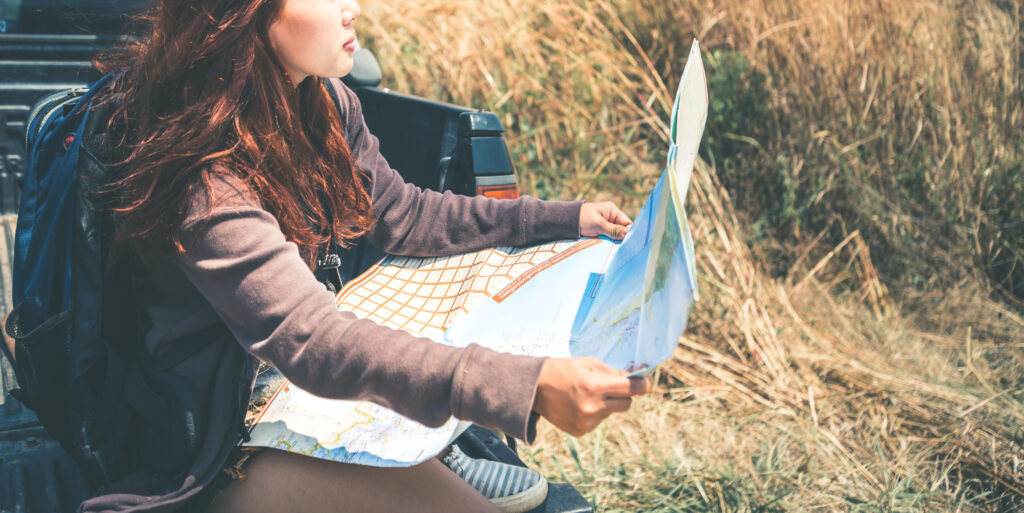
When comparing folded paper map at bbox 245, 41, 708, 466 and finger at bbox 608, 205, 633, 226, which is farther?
finger at bbox 608, 205, 633, 226

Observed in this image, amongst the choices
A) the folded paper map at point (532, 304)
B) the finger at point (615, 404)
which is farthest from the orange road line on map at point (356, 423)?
the finger at point (615, 404)

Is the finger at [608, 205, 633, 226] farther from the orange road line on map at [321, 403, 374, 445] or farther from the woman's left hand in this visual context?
the orange road line on map at [321, 403, 374, 445]

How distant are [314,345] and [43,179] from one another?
24.8 inches

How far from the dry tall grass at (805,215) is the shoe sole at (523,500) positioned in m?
0.94

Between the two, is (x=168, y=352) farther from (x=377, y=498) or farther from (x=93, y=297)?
(x=377, y=498)

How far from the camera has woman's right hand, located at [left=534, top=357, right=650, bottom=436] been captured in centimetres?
95

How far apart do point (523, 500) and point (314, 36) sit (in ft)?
2.92

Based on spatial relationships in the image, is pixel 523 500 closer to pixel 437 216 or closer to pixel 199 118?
pixel 437 216

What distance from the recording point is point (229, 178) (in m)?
1.12

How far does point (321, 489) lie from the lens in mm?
1126

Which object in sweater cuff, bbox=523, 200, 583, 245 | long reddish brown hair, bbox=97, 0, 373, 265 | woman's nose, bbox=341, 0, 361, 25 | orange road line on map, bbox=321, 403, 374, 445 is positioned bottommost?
orange road line on map, bbox=321, 403, 374, 445

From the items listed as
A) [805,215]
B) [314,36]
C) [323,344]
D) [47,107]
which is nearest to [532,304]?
[323,344]

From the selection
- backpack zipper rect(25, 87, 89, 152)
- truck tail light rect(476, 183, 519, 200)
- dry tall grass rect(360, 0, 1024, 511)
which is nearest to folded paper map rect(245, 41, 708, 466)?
truck tail light rect(476, 183, 519, 200)

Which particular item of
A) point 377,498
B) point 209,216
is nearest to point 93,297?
point 209,216
